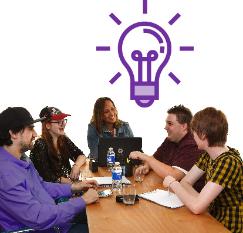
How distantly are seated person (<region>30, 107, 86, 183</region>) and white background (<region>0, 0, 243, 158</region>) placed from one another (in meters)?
1.76

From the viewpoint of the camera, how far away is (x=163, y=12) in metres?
5.32

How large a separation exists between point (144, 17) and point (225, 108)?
5.24 ft

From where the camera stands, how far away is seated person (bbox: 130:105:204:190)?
2.89 metres

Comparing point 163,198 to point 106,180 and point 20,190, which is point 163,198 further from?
point 20,190

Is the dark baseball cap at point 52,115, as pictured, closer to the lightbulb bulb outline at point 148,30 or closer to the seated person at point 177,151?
the seated person at point 177,151

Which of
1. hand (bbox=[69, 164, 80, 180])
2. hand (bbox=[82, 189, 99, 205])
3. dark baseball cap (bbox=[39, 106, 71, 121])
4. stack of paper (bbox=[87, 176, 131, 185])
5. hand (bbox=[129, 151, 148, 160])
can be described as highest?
dark baseball cap (bbox=[39, 106, 71, 121])

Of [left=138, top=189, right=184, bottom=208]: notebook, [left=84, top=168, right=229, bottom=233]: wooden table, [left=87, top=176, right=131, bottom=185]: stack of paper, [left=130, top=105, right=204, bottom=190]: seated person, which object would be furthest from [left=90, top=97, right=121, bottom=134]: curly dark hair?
[left=84, top=168, right=229, bottom=233]: wooden table

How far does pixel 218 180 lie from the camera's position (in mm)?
2107

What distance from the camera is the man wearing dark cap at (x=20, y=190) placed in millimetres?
2107

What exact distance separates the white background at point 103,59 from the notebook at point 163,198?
288 centimetres

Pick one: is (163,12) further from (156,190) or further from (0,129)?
(0,129)

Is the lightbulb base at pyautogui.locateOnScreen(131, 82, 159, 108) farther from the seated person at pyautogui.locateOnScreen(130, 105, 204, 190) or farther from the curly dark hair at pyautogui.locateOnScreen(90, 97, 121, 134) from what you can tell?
the seated person at pyautogui.locateOnScreen(130, 105, 204, 190)

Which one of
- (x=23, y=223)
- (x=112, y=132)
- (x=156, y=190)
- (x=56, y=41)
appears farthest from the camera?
(x=56, y=41)

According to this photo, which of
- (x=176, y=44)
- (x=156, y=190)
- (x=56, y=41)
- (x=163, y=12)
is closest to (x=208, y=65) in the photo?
(x=176, y=44)
